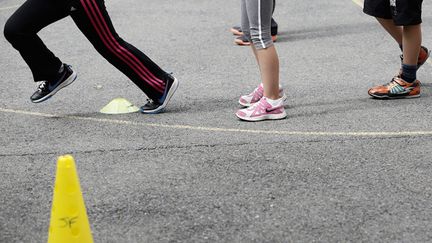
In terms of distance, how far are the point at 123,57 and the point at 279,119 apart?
1248 mm

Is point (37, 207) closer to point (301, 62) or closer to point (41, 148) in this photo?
point (41, 148)

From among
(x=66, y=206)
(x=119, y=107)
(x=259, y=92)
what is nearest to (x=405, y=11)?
(x=259, y=92)

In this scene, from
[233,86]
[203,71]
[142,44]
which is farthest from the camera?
[142,44]

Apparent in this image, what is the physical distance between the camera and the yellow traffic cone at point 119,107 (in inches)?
273

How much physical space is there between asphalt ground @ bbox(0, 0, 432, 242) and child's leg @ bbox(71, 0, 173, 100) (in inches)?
10.9

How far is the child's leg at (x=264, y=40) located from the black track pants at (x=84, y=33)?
788mm

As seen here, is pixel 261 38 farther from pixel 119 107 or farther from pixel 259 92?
pixel 119 107

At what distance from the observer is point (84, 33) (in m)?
6.43

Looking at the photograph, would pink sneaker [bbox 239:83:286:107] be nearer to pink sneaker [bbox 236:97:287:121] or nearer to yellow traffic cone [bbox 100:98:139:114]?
pink sneaker [bbox 236:97:287:121]

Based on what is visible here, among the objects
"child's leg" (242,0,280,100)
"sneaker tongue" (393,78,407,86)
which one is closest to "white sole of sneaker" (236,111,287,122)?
"child's leg" (242,0,280,100)

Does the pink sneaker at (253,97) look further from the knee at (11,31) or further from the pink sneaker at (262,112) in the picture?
the knee at (11,31)

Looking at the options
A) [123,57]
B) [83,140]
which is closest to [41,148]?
[83,140]

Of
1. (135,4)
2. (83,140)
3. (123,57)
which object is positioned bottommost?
(135,4)

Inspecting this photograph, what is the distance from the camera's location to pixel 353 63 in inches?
325
